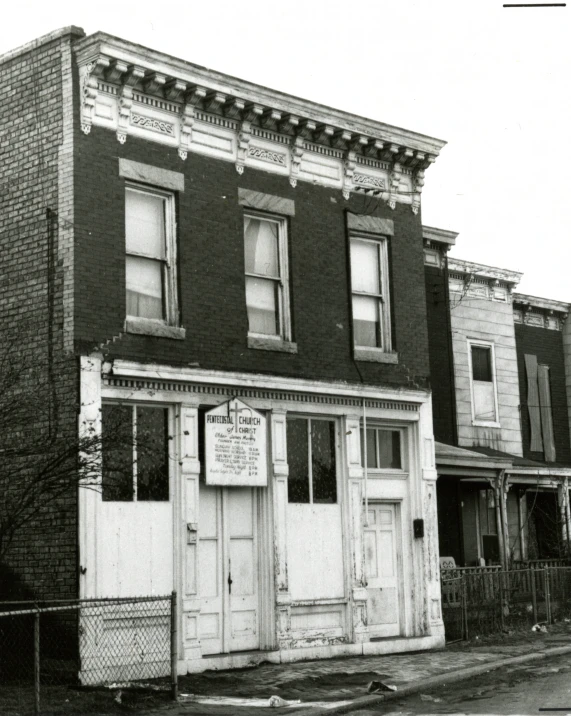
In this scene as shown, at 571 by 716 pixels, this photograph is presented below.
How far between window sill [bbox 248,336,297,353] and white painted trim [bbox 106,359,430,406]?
45 centimetres

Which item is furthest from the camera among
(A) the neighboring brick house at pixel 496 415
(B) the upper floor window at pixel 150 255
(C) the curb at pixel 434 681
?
(A) the neighboring brick house at pixel 496 415

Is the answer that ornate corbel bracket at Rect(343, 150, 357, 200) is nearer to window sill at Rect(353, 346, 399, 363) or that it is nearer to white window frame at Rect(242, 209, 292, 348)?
white window frame at Rect(242, 209, 292, 348)

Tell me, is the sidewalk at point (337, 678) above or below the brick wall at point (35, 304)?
below

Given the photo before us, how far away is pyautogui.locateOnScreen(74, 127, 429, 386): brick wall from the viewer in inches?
620

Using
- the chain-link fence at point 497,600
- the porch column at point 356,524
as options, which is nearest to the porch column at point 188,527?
the porch column at point 356,524

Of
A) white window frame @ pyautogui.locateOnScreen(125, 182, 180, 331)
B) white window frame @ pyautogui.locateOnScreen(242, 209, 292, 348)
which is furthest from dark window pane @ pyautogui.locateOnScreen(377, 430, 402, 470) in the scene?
white window frame @ pyautogui.locateOnScreen(125, 182, 180, 331)

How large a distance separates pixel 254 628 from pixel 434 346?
10.5 m

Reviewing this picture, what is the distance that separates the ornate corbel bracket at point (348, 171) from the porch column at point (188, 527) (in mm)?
5201

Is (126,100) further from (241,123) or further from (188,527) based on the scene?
(188,527)

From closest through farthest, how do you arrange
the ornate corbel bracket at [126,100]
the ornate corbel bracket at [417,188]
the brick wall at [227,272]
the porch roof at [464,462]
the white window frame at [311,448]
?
the brick wall at [227,272] < the ornate corbel bracket at [126,100] < the white window frame at [311,448] < the ornate corbel bracket at [417,188] < the porch roof at [464,462]

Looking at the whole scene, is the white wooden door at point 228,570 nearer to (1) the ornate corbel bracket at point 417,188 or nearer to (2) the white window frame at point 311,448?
(2) the white window frame at point 311,448

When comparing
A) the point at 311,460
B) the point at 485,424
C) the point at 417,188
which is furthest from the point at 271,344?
the point at 485,424

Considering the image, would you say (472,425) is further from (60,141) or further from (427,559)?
(60,141)

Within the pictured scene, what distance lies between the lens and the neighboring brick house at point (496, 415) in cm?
2531
